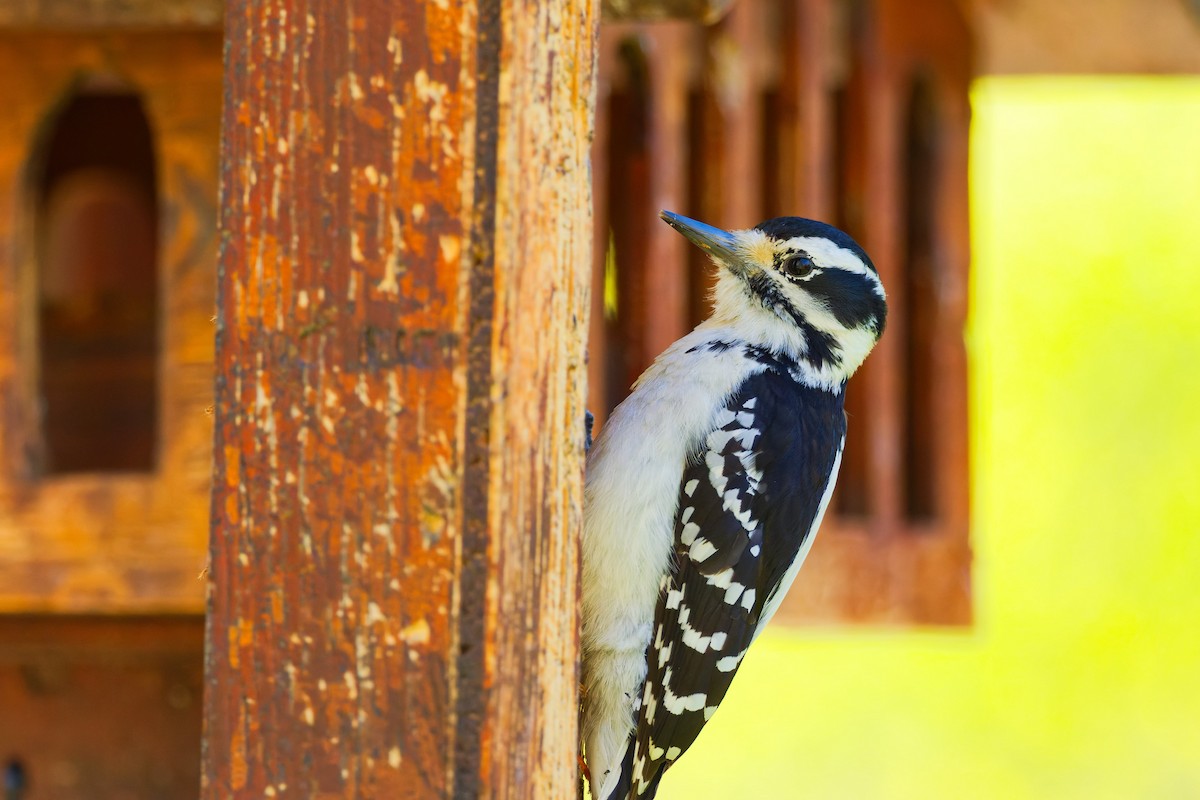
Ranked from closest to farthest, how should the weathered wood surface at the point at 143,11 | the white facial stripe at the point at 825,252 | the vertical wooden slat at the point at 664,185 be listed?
the weathered wood surface at the point at 143,11 < the white facial stripe at the point at 825,252 < the vertical wooden slat at the point at 664,185

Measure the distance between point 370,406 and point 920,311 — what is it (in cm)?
223

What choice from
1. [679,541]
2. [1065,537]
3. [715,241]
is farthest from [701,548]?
[1065,537]

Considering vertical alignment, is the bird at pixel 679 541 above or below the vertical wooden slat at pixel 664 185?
below

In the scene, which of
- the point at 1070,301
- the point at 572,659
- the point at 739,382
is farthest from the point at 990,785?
the point at 572,659

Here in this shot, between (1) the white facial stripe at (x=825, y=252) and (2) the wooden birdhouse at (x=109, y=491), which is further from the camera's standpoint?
(1) the white facial stripe at (x=825, y=252)

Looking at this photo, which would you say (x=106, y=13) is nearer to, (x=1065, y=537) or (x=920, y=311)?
(x=920, y=311)

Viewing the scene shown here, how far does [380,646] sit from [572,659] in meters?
0.26

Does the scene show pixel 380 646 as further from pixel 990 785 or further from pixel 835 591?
pixel 990 785

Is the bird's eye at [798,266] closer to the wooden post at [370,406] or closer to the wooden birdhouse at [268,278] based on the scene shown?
the wooden birdhouse at [268,278]

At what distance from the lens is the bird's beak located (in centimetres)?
266

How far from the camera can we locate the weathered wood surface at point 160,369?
255 centimetres

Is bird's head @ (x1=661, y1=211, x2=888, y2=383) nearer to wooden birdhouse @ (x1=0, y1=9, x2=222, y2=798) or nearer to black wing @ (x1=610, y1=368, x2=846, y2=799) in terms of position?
black wing @ (x1=610, y1=368, x2=846, y2=799)

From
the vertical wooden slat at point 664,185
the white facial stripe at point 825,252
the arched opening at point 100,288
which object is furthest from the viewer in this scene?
the arched opening at point 100,288

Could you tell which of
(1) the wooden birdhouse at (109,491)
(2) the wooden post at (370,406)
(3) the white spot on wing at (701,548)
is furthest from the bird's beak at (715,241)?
(2) the wooden post at (370,406)
